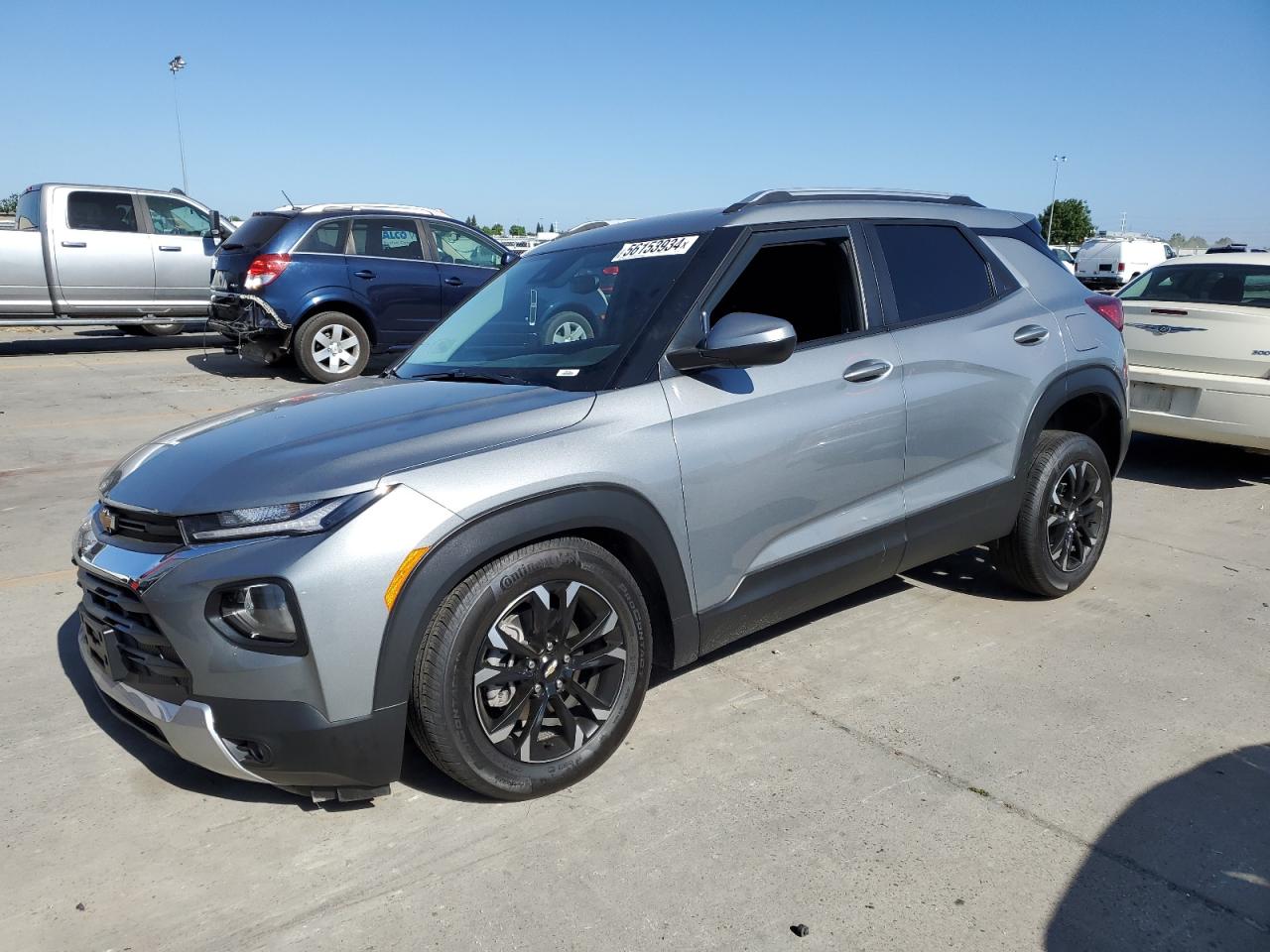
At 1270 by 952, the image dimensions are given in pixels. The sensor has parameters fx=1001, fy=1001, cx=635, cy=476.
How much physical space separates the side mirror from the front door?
0.31ft

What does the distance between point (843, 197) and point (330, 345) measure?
26.8 ft

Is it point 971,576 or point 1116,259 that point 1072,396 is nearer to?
point 971,576

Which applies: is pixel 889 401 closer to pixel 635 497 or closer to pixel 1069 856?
pixel 635 497

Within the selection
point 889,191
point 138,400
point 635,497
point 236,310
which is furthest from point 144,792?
point 236,310

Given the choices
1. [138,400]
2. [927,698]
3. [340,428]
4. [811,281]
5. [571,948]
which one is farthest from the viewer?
[138,400]

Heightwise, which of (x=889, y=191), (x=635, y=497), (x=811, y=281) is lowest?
(x=635, y=497)

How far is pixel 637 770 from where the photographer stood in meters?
3.22

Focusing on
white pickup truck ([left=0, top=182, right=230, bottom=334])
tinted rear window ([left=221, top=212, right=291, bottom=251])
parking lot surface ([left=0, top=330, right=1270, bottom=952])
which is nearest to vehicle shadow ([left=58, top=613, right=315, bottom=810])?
parking lot surface ([left=0, top=330, right=1270, bottom=952])

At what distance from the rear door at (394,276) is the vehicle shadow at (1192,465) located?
7.45m

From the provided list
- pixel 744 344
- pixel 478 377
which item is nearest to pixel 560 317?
pixel 478 377

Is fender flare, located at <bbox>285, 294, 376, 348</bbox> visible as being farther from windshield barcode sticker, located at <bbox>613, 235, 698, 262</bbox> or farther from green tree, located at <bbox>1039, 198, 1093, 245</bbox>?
green tree, located at <bbox>1039, 198, 1093, 245</bbox>

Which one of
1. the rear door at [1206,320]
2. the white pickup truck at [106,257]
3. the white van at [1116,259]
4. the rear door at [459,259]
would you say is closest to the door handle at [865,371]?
the rear door at [1206,320]

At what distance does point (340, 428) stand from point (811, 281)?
6.39 feet

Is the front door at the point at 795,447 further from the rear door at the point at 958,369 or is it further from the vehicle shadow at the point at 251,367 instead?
the vehicle shadow at the point at 251,367
